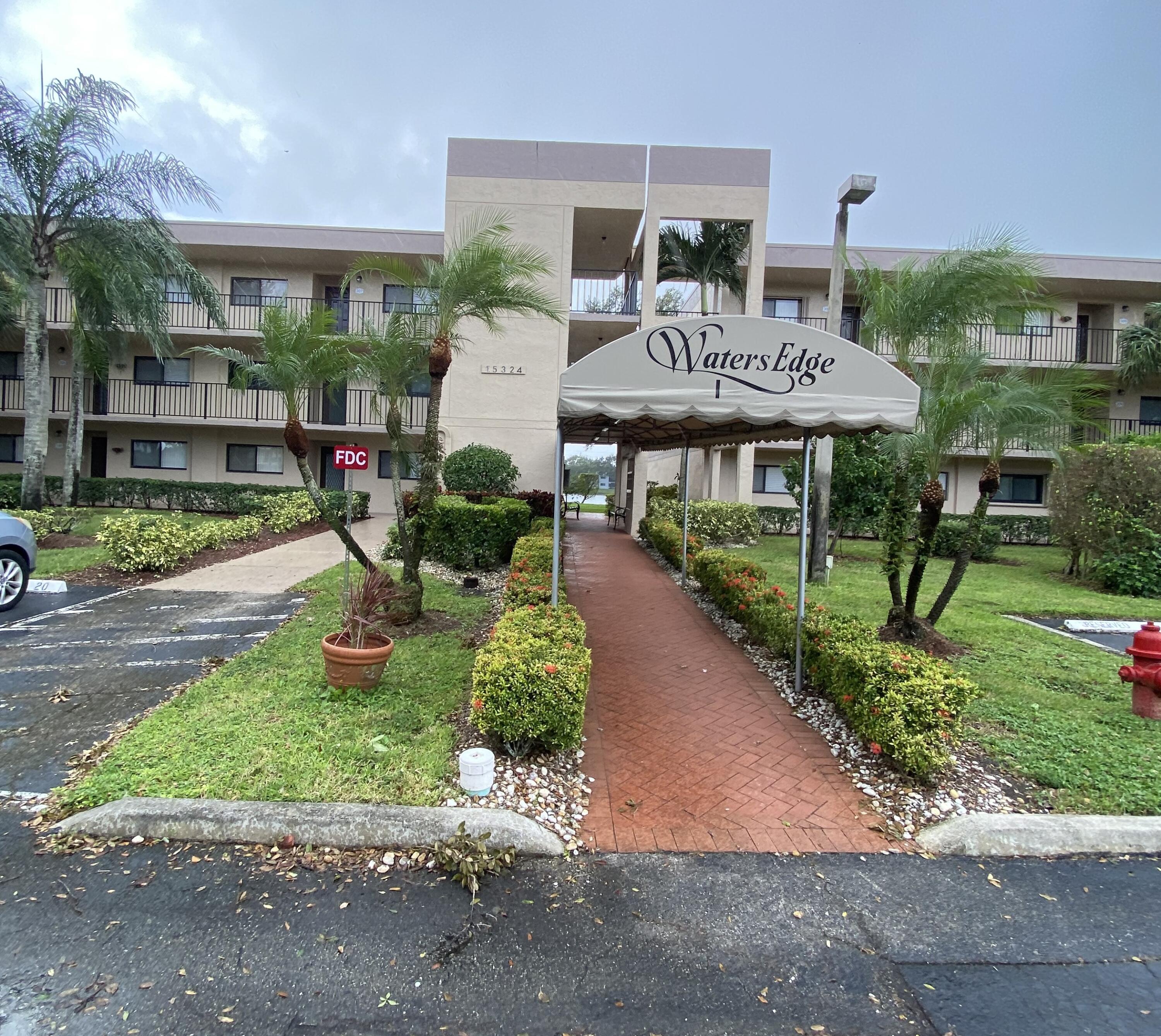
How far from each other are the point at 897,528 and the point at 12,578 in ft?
31.7

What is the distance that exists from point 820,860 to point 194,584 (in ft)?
30.0

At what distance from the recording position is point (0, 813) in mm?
3420

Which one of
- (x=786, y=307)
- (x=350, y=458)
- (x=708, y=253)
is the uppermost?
(x=708, y=253)

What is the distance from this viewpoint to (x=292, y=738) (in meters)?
4.22

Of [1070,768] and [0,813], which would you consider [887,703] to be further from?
[0,813]

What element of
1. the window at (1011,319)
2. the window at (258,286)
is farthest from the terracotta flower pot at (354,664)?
the window at (258,286)

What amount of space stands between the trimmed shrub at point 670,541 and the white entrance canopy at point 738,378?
19.2 feet

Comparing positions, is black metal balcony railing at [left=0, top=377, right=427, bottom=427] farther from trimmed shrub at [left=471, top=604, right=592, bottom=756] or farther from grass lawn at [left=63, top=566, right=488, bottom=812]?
trimmed shrub at [left=471, top=604, right=592, bottom=756]

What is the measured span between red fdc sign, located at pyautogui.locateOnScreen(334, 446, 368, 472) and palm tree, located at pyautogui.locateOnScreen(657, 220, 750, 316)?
1148 cm

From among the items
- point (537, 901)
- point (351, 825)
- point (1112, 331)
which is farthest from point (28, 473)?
point (1112, 331)

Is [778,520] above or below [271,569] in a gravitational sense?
above

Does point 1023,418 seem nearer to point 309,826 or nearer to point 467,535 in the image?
point 309,826

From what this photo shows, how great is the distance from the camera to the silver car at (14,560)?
289 inches

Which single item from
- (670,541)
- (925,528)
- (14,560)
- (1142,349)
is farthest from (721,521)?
(1142,349)
